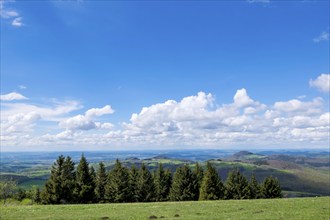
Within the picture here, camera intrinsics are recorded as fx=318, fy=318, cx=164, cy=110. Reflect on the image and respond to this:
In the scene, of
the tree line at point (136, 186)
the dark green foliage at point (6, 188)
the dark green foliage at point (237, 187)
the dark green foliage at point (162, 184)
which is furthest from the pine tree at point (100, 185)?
the dark green foliage at point (237, 187)

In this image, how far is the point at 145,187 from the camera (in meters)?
80.0

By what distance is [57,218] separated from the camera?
2667 centimetres

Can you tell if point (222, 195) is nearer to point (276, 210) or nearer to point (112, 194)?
point (112, 194)

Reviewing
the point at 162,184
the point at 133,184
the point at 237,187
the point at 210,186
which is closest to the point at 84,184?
the point at 133,184

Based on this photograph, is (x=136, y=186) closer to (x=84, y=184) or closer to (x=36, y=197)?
(x=84, y=184)

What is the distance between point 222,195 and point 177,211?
154ft

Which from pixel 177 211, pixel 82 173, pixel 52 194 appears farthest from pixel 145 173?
pixel 177 211

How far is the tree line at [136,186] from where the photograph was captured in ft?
224

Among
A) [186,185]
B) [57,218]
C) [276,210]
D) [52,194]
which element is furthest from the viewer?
[186,185]

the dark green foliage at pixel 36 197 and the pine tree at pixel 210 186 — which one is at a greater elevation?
the pine tree at pixel 210 186

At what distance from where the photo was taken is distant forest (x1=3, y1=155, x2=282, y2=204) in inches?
2687

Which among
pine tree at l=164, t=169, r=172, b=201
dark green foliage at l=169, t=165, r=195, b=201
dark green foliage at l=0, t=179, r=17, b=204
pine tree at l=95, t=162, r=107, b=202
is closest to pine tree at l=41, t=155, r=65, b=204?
pine tree at l=95, t=162, r=107, b=202

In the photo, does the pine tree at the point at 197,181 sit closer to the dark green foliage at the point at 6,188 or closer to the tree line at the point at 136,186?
the tree line at the point at 136,186

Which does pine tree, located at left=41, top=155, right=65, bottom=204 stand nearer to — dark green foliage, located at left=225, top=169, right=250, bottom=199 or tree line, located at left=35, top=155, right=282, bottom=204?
tree line, located at left=35, top=155, right=282, bottom=204
